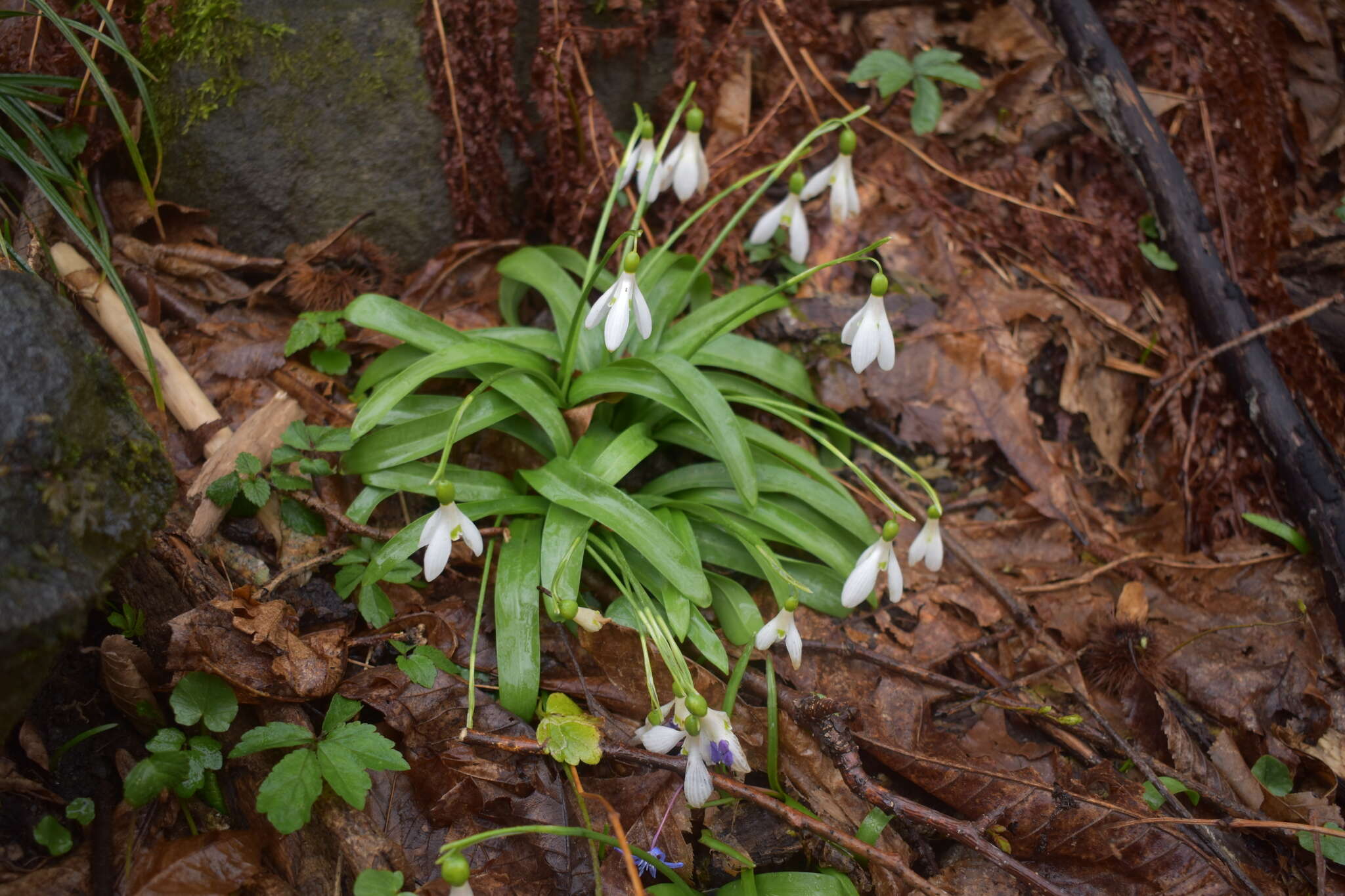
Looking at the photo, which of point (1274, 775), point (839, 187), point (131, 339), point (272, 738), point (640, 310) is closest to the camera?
point (272, 738)

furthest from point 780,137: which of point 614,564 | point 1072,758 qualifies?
point 1072,758

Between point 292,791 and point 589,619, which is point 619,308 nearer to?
point 589,619

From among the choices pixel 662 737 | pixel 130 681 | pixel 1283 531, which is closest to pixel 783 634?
pixel 662 737

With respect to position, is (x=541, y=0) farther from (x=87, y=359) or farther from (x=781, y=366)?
(x=87, y=359)

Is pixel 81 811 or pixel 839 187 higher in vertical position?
pixel 839 187

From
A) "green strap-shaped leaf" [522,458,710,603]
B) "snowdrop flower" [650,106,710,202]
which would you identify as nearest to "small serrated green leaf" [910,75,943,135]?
"snowdrop flower" [650,106,710,202]

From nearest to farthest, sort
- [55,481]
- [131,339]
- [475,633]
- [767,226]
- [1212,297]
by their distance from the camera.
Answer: [55,481]
[475,633]
[131,339]
[767,226]
[1212,297]

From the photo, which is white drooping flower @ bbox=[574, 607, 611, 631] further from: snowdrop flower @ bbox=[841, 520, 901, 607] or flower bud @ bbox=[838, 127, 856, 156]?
flower bud @ bbox=[838, 127, 856, 156]
